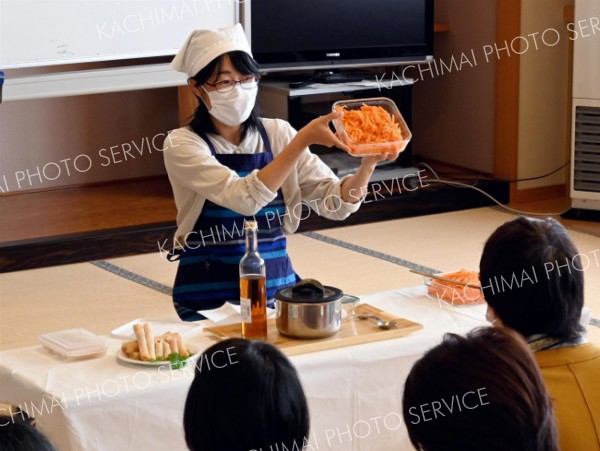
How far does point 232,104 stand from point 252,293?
1.94 feet

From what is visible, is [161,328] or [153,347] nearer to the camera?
[153,347]

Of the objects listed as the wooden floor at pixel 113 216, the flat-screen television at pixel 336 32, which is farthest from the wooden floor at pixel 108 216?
the flat-screen television at pixel 336 32

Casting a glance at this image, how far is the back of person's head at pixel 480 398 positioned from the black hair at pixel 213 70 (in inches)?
56.9

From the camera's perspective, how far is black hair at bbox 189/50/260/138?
8.59 ft

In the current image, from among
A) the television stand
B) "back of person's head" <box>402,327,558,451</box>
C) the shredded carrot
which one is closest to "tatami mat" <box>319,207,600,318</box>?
the television stand

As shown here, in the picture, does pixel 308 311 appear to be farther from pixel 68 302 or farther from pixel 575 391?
pixel 68 302

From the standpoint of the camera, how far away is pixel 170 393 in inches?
81.7

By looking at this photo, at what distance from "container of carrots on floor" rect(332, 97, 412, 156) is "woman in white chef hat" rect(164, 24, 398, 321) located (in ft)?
0.29

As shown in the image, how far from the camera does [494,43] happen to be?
5.75 metres

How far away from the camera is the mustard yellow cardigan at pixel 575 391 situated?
1.80 metres

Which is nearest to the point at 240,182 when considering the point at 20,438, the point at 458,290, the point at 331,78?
the point at 458,290

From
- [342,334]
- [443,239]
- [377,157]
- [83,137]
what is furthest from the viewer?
[83,137]

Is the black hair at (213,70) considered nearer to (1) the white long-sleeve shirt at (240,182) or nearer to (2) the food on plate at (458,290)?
(1) the white long-sleeve shirt at (240,182)

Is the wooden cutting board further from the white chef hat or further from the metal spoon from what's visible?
the white chef hat
